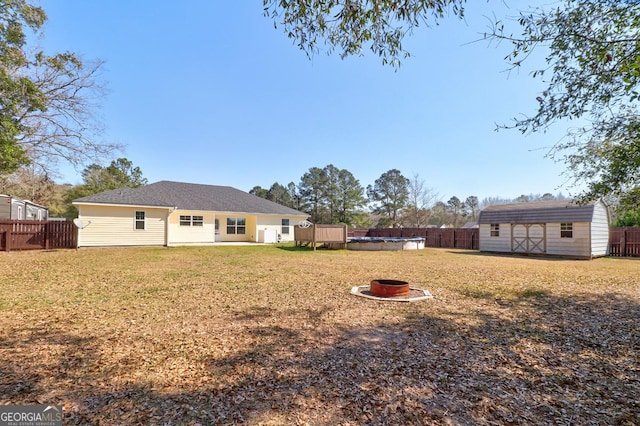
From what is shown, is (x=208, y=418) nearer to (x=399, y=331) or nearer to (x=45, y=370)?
(x=45, y=370)

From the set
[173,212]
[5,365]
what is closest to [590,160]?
[5,365]

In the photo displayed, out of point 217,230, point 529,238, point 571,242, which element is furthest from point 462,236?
point 217,230

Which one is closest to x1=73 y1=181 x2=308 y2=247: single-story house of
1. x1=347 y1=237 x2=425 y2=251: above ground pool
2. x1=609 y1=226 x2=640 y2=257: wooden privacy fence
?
x1=347 y1=237 x2=425 y2=251: above ground pool

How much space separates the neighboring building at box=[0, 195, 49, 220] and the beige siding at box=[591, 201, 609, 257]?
3207 centimetres

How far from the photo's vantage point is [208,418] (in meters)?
2.41

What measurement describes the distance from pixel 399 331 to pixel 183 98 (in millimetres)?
16222

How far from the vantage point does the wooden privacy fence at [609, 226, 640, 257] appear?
54.1 ft

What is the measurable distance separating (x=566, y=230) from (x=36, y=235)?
1108 inches

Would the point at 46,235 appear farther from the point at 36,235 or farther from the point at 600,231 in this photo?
the point at 600,231

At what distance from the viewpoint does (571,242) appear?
16.2m

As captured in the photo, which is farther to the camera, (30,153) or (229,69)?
(30,153)

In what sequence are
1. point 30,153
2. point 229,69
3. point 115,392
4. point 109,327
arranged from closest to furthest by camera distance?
point 115,392 → point 109,327 → point 229,69 → point 30,153

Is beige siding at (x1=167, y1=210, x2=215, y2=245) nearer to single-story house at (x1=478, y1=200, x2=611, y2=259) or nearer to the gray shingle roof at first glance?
the gray shingle roof

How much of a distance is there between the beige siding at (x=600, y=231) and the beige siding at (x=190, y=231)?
23.0m
